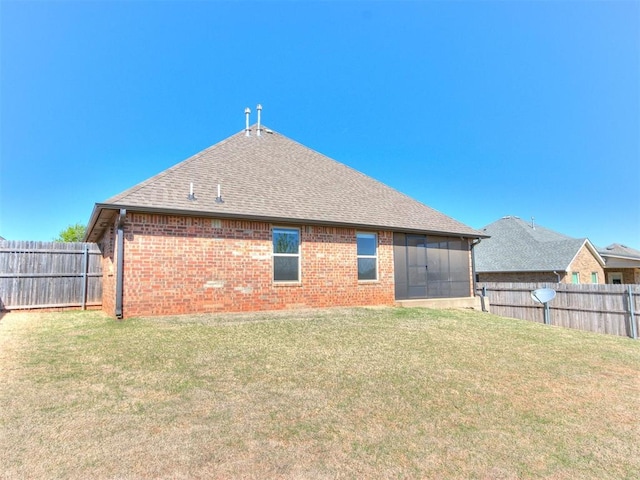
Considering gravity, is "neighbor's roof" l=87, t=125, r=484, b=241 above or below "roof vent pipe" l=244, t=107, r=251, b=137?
below

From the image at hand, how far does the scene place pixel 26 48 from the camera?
34.8 feet

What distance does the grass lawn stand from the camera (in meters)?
2.67

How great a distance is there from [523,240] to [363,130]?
48.2 feet

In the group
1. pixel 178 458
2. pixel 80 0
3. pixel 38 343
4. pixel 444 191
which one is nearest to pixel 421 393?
pixel 178 458

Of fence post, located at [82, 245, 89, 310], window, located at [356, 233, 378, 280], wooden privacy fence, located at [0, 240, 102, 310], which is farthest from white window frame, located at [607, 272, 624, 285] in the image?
fence post, located at [82, 245, 89, 310]

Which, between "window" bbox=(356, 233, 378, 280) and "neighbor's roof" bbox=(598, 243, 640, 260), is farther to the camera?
"neighbor's roof" bbox=(598, 243, 640, 260)

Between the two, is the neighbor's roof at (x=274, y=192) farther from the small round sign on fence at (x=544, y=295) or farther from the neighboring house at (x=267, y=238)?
the small round sign on fence at (x=544, y=295)

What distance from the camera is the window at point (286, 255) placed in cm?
1016

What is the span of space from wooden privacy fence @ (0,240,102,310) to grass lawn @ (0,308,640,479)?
424 cm

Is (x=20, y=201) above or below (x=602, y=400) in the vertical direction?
above

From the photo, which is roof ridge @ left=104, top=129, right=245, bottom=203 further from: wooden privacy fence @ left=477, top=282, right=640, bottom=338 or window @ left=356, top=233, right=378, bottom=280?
wooden privacy fence @ left=477, top=282, right=640, bottom=338

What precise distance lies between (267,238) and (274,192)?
181cm

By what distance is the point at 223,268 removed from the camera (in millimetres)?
9297

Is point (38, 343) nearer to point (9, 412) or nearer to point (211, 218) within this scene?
point (9, 412)
